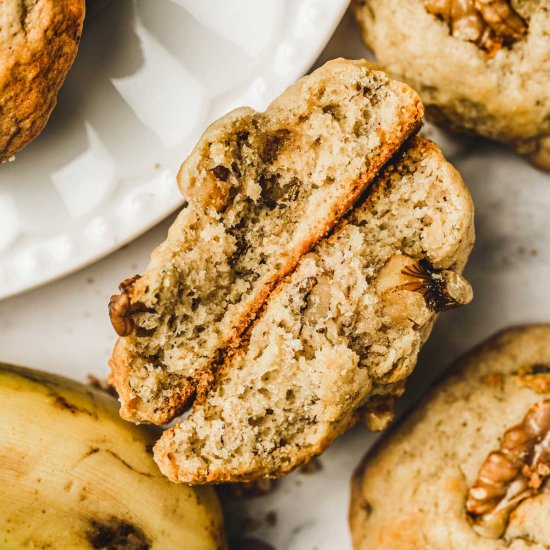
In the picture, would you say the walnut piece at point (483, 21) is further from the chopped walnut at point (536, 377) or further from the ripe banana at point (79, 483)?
the ripe banana at point (79, 483)

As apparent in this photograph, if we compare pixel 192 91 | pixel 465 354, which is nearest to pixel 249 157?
pixel 192 91

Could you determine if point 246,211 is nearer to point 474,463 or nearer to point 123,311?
point 123,311

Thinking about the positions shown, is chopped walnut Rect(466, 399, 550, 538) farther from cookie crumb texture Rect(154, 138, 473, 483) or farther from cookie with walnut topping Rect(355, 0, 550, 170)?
cookie with walnut topping Rect(355, 0, 550, 170)

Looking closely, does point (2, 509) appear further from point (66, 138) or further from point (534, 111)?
point (534, 111)

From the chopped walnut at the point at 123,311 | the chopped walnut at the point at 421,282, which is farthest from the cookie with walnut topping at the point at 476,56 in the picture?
the chopped walnut at the point at 123,311

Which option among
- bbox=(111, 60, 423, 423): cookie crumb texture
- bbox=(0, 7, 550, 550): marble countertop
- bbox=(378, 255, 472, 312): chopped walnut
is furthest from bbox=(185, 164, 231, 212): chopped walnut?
bbox=(0, 7, 550, 550): marble countertop

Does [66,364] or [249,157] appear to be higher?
[249,157]
